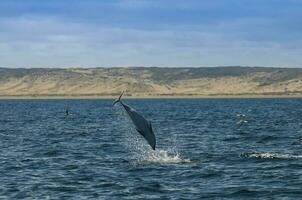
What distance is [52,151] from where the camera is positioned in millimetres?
44750

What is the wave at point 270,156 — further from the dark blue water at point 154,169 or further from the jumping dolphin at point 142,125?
the jumping dolphin at point 142,125

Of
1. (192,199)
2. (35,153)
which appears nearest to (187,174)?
(192,199)

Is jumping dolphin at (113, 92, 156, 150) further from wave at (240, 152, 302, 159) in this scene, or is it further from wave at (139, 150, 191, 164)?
wave at (240, 152, 302, 159)

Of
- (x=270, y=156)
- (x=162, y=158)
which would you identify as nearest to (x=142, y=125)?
(x=162, y=158)

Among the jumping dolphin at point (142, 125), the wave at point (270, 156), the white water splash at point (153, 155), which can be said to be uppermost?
the jumping dolphin at point (142, 125)

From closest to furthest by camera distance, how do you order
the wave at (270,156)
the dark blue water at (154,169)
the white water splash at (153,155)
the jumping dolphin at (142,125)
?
the dark blue water at (154,169)
the jumping dolphin at (142,125)
the white water splash at (153,155)
the wave at (270,156)

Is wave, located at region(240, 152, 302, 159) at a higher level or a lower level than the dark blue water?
higher

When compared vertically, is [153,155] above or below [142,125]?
below

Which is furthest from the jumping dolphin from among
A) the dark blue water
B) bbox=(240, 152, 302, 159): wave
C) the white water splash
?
bbox=(240, 152, 302, 159): wave

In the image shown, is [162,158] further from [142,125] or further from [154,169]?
[142,125]

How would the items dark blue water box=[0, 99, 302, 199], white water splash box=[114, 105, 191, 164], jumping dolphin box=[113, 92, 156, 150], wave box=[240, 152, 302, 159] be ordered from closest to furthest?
dark blue water box=[0, 99, 302, 199] < jumping dolphin box=[113, 92, 156, 150] < white water splash box=[114, 105, 191, 164] < wave box=[240, 152, 302, 159]

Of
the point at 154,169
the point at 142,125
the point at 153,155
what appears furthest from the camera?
the point at 153,155

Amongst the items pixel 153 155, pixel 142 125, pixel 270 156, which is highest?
pixel 142 125

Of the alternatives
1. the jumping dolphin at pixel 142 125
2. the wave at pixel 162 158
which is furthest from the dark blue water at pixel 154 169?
the jumping dolphin at pixel 142 125
